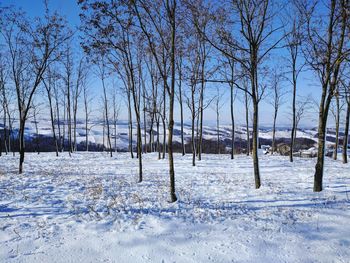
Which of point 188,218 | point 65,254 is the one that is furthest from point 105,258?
point 188,218

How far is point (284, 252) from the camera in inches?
159

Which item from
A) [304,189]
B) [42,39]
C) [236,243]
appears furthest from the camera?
[42,39]

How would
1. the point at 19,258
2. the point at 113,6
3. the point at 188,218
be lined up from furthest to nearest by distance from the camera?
1. the point at 113,6
2. the point at 188,218
3. the point at 19,258

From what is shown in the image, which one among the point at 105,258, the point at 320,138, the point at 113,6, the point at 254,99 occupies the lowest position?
the point at 105,258

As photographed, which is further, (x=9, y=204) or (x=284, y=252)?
(x=9, y=204)

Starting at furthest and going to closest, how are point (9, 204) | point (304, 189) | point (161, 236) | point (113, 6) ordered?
point (304, 189)
point (113, 6)
point (9, 204)
point (161, 236)

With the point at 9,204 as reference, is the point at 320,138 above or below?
above

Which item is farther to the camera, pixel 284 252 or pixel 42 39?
pixel 42 39

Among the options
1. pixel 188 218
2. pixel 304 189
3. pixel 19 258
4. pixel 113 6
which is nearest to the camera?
pixel 19 258

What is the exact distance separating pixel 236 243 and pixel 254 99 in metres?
5.67

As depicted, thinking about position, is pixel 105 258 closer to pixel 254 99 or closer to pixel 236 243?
pixel 236 243

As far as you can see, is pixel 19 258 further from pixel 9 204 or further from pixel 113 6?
pixel 113 6

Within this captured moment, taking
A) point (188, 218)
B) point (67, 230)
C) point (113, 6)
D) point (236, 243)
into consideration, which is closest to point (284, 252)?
point (236, 243)

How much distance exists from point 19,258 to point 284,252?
4.59 m
